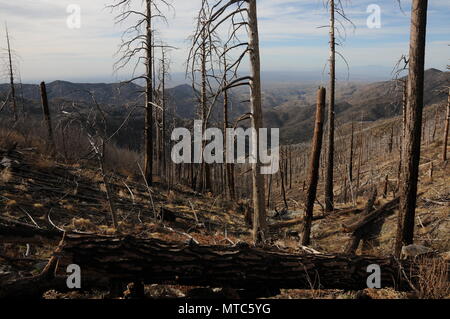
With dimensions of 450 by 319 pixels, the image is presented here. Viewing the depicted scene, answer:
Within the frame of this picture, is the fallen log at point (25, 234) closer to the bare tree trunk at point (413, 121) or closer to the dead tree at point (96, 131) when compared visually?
the dead tree at point (96, 131)

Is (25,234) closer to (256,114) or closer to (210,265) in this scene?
(210,265)

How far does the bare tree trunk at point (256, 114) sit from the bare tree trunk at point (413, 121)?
246 cm

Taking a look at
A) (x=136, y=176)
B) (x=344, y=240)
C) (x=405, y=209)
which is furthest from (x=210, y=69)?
(x=136, y=176)

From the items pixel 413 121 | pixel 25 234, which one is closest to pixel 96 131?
pixel 25 234

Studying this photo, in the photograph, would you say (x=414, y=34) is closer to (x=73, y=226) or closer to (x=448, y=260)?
(x=448, y=260)

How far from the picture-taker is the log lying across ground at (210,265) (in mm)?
3584

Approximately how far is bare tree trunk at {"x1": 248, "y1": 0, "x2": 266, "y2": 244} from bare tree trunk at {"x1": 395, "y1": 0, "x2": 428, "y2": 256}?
2457 mm

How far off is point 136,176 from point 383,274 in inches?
624

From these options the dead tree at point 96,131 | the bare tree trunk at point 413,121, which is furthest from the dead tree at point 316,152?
the dead tree at point 96,131

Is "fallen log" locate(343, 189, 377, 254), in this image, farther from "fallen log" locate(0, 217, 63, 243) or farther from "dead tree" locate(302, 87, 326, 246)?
"fallen log" locate(0, 217, 63, 243)

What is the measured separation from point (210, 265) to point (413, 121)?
4.24 metres

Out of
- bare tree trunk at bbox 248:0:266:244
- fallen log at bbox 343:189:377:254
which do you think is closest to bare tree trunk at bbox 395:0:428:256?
bare tree trunk at bbox 248:0:266:244

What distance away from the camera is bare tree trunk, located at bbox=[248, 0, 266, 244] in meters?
5.01

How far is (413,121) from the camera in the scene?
5.46m
